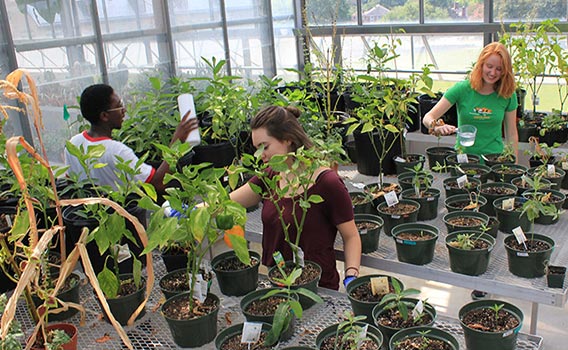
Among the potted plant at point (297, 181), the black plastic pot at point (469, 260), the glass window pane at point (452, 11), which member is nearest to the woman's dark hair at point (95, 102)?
the potted plant at point (297, 181)

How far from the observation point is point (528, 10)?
15.8ft

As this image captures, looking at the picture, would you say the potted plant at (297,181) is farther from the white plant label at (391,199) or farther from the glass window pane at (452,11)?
the glass window pane at (452,11)

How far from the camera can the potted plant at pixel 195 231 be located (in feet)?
5.17

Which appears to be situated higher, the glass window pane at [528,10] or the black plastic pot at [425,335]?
the glass window pane at [528,10]

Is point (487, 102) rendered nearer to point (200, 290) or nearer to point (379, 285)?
point (379, 285)

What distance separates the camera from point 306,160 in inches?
73.0

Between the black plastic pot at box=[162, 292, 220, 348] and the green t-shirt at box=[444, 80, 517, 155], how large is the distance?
90.4 inches

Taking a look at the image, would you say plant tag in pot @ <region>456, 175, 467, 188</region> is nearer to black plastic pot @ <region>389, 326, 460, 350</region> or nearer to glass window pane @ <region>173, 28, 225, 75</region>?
black plastic pot @ <region>389, 326, 460, 350</region>

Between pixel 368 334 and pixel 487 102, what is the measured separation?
2.23m

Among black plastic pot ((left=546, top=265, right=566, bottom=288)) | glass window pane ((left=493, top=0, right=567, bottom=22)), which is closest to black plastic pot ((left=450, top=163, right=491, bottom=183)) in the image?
black plastic pot ((left=546, top=265, right=566, bottom=288))

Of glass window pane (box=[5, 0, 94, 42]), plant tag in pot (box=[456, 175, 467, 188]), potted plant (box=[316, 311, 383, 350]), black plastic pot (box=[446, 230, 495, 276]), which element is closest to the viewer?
potted plant (box=[316, 311, 383, 350])

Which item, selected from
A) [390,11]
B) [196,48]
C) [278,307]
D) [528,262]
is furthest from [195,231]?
[390,11]

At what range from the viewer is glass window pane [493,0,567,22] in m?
4.67

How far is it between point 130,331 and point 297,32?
191 inches
